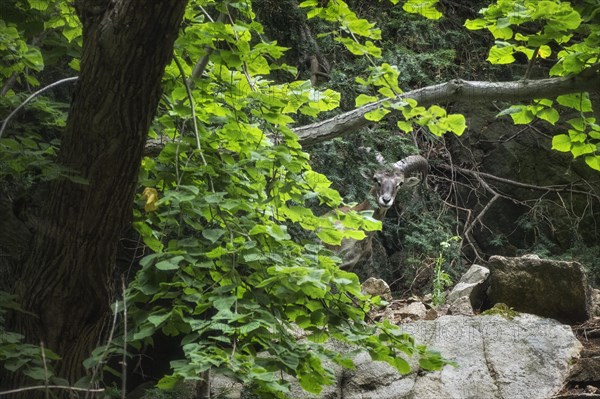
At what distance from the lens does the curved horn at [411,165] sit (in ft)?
27.9

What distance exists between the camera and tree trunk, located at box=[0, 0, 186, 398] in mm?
2922

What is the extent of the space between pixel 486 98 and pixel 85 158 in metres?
2.36

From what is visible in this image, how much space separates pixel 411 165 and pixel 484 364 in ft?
12.1

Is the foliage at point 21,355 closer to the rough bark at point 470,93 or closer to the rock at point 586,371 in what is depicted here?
the rough bark at point 470,93

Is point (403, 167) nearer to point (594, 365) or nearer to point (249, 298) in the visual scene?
point (594, 365)

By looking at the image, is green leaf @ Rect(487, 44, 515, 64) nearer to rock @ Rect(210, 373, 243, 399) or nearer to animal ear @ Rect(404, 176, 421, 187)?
rock @ Rect(210, 373, 243, 399)

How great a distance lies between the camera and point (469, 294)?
247 inches

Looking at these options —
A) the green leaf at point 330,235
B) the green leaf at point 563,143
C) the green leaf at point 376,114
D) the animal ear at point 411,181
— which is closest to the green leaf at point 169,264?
the green leaf at point 330,235

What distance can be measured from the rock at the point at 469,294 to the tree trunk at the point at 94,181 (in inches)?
134

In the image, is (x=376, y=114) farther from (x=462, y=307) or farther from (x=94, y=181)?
(x=462, y=307)

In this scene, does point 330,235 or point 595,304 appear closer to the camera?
point 330,235

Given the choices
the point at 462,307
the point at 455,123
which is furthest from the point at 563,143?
the point at 462,307

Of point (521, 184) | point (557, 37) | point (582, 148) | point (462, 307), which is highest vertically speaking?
point (557, 37)

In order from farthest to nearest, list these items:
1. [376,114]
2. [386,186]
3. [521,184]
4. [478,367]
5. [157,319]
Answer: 1. [521,184]
2. [386,186]
3. [478,367]
4. [376,114]
5. [157,319]
